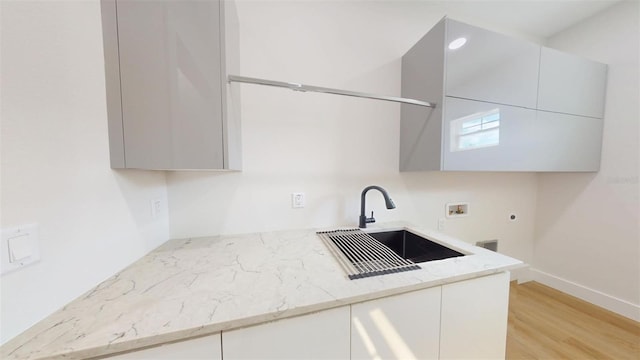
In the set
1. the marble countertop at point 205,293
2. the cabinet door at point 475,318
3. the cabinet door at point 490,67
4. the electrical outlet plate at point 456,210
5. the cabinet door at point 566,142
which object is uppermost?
the cabinet door at point 490,67

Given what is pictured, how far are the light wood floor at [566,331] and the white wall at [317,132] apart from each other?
3.31 ft

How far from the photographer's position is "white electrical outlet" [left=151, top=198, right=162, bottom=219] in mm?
1085

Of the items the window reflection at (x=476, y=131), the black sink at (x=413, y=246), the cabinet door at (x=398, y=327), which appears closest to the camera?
the cabinet door at (x=398, y=327)

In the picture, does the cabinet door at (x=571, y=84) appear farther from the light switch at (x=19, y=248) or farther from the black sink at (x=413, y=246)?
the light switch at (x=19, y=248)

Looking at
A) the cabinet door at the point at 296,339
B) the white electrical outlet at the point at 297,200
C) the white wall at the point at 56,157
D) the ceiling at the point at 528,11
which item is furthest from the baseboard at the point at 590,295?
the white wall at the point at 56,157

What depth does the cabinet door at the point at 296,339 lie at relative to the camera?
61 cm

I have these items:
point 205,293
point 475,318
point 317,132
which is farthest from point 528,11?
point 205,293

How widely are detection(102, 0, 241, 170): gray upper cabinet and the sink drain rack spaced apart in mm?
742

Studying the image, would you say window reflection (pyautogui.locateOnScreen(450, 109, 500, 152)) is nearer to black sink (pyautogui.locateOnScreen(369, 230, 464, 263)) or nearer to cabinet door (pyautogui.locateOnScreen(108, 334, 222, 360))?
black sink (pyautogui.locateOnScreen(369, 230, 464, 263))

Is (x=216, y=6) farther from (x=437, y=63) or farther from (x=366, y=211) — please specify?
(x=366, y=211)

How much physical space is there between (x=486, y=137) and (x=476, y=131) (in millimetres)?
92

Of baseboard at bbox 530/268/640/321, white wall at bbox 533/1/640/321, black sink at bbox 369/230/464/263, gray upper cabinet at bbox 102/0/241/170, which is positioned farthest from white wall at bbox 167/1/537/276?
baseboard at bbox 530/268/640/321

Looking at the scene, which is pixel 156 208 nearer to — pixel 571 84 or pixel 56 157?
pixel 56 157

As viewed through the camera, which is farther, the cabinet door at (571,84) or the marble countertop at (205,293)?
the cabinet door at (571,84)
